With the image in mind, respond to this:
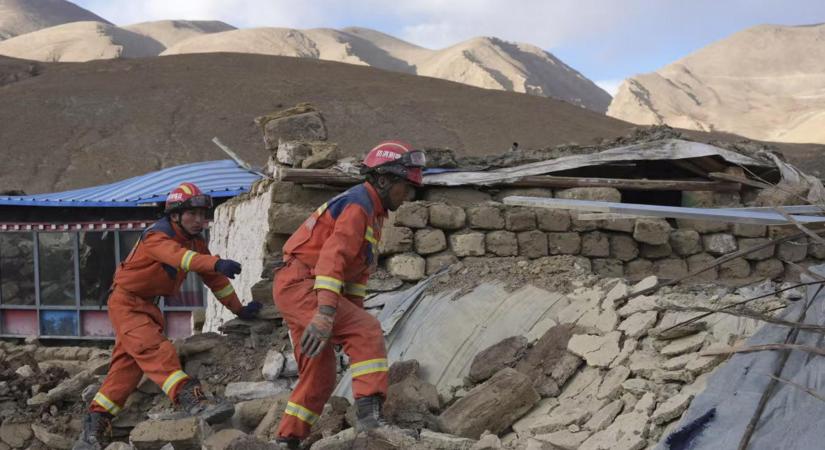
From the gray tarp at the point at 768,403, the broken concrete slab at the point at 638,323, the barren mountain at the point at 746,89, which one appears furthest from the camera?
the barren mountain at the point at 746,89

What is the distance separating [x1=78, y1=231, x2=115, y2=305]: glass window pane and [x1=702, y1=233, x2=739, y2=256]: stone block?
9926 millimetres

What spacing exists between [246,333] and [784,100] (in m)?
57.5

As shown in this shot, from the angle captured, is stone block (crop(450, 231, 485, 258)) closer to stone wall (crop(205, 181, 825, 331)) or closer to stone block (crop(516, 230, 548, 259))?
stone wall (crop(205, 181, 825, 331))

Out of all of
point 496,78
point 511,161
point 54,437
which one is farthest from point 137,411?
point 496,78

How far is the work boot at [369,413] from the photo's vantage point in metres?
4.22

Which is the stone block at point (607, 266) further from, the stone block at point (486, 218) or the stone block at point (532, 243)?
the stone block at point (486, 218)

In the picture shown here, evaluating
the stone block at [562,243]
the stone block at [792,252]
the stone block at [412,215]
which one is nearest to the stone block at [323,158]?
the stone block at [412,215]

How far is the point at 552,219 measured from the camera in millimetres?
6758

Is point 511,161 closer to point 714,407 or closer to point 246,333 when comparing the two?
point 246,333

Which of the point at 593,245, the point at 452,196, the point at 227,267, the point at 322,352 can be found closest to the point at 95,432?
the point at 227,267

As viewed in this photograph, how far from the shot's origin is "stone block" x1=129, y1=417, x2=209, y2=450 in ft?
16.1

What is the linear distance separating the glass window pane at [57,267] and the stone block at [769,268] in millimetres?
10905

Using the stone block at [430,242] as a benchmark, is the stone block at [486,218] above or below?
above

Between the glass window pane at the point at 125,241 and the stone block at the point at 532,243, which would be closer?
the stone block at the point at 532,243
